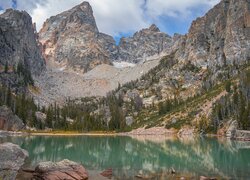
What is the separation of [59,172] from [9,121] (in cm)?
12390

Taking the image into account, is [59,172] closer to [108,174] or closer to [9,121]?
[108,174]

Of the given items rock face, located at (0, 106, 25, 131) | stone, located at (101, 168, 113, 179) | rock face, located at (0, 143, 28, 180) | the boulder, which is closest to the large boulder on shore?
rock face, located at (0, 143, 28, 180)

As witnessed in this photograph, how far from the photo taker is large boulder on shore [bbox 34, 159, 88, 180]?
35.4 m

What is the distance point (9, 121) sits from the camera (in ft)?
497

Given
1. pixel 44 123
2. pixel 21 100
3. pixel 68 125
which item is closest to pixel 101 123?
pixel 68 125

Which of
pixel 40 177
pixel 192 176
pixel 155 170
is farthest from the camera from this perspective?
pixel 155 170

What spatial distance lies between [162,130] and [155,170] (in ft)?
406

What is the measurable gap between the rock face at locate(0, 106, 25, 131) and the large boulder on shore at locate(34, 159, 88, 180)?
115 meters

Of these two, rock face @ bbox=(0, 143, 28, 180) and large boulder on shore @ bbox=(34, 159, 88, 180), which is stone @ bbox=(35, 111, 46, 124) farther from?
rock face @ bbox=(0, 143, 28, 180)

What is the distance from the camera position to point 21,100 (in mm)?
189000

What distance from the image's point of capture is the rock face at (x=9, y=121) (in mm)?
145000

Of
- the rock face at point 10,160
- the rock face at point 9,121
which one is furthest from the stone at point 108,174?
the rock face at point 9,121

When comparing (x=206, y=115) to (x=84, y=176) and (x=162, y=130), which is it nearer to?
(x=162, y=130)

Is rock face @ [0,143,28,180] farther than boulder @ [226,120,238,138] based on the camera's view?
No
